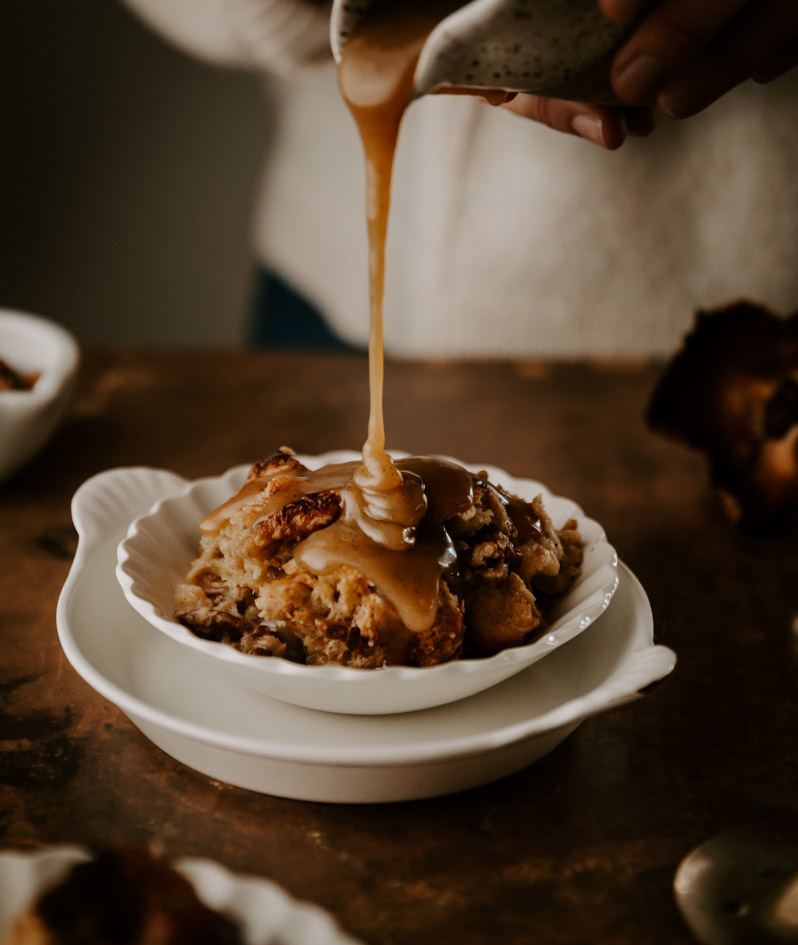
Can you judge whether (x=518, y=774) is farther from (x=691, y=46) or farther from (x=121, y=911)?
(x=691, y=46)

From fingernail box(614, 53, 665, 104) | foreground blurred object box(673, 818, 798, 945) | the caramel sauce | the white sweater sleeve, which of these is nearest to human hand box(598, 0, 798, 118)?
fingernail box(614, 53, 665, 104)

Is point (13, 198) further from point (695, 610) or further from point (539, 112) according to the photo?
point (695, 610)

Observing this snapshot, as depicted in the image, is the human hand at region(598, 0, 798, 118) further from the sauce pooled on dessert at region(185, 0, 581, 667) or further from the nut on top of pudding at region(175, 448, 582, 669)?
the nut on top of pudding at region(175, 448, 582, 669)

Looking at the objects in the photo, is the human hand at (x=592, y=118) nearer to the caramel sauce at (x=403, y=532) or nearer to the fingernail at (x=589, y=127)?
the fingernail at (x=589, y=127)

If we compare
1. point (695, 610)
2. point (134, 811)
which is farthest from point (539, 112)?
point (134, 811)

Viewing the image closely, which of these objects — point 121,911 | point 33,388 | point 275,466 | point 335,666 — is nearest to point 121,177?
point 33,388
